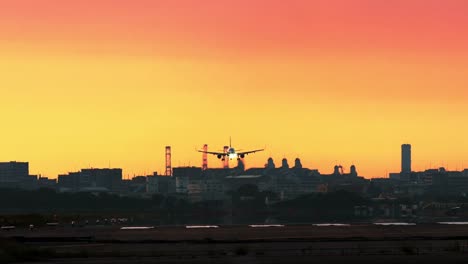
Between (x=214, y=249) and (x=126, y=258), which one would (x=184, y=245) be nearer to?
(x=214, y=249)

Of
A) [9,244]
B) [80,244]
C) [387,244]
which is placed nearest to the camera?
[9,244]

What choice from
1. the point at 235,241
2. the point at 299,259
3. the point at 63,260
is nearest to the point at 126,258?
the point at 63,260

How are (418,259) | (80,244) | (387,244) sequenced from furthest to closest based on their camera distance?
1. (80,244)
2. (387,244)
3. (418,259)

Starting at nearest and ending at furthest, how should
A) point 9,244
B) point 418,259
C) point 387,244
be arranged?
point 418,259, point 9,244, point 387,244

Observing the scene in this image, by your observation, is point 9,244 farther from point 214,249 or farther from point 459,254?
point 459,254

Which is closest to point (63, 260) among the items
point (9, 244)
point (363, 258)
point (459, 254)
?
point (9, 244)

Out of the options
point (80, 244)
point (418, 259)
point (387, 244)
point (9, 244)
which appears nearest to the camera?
point (418, 259)

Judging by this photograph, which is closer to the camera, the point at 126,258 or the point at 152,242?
the point at 126,258

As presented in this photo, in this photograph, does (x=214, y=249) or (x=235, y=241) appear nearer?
(x=214, y=249)
